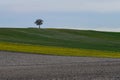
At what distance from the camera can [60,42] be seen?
73.5 meters

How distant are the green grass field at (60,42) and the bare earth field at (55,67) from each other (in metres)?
6.47

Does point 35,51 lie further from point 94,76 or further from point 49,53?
point 94,76

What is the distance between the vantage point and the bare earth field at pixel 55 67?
2588 cm

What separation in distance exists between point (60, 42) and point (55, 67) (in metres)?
39.3

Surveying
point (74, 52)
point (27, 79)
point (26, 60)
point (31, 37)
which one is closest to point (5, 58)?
point (26, 60)

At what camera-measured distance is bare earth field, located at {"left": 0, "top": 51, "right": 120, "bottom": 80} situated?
1019 inches

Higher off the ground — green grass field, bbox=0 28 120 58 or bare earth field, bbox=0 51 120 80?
green grass field, bbox=0 28 120 58

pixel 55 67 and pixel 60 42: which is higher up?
pixel 60 42

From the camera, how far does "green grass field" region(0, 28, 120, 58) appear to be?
5617cm

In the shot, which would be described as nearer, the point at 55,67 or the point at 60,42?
the point at 55,67

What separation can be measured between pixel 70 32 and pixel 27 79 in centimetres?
7384

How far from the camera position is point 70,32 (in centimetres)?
9869

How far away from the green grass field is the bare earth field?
6.47 metres

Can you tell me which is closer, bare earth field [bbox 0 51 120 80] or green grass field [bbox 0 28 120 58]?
bare earth field [bbox 0 51 120 80]
